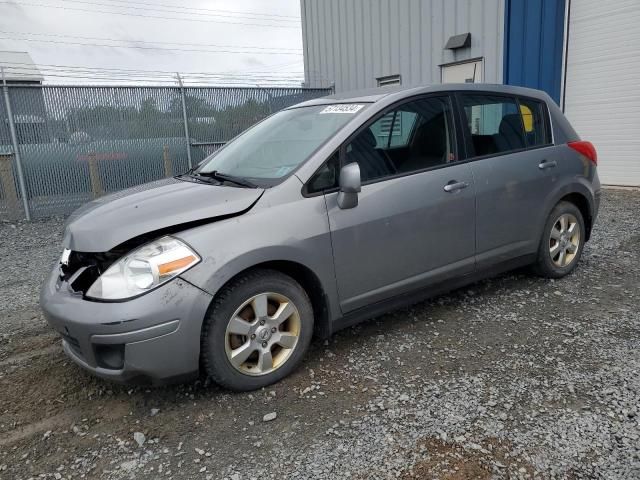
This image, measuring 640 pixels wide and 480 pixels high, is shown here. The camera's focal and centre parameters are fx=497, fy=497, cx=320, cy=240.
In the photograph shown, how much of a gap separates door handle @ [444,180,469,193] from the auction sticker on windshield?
819mm

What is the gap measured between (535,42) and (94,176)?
8.62 metres

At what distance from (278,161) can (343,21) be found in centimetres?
1195

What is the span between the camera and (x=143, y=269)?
2.51 metres

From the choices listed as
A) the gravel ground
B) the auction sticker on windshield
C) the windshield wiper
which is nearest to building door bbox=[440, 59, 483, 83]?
the gravel ground

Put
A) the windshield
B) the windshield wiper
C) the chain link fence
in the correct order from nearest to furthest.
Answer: the windshield wiper
the windshield
the chain link fence

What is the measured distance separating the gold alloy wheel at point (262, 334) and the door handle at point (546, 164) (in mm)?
2444

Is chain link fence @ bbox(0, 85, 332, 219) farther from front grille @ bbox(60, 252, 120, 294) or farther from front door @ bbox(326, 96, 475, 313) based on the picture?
front door @ bbox(326, 96, 475, 313)

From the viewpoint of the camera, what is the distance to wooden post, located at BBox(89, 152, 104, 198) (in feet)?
29.4

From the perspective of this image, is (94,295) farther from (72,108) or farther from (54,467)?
(72,108)

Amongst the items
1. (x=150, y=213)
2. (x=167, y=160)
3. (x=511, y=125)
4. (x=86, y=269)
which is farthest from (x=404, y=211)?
(x=167, y=160)

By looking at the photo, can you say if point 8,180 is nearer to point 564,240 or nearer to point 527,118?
point 527,118

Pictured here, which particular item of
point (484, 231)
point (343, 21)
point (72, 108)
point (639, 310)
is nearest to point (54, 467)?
point (484, 231)

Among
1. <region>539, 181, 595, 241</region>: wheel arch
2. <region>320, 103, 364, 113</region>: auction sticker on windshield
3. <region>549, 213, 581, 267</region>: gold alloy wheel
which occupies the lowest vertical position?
<region>549, 213, 581, 267</region>: gold alloy wheel

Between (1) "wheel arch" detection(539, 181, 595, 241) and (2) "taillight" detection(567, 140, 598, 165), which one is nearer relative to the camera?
(1) "wheel arch" detection(539, 181, 595, 241)
